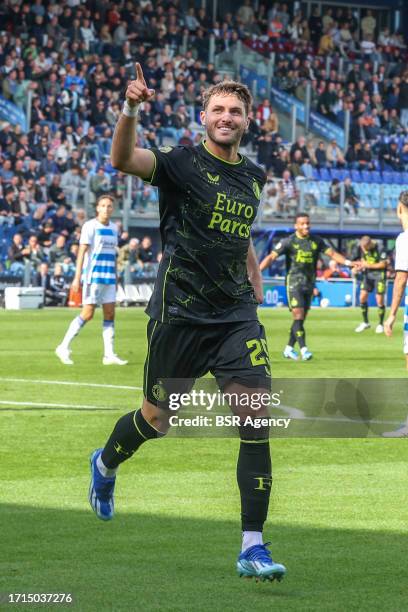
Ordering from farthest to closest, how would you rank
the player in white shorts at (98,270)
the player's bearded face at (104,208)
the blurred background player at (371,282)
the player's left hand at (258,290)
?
the blurred background player at (371,282) → the player in white shorts at (98,270) → the player's bearded face at (104,208) → the player's left hand at (258,290)

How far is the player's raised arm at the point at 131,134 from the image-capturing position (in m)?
5.78

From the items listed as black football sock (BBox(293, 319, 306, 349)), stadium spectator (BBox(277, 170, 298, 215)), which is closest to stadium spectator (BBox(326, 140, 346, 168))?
stadium spectator (BBox(277, 170, 298, 215))

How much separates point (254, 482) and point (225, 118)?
1728 millimetres

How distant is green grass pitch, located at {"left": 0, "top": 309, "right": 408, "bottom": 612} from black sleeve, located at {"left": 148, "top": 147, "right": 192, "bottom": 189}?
70.7 inches

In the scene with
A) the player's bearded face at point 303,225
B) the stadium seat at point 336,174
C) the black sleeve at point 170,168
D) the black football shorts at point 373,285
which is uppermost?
the black sleeve at point 170,168

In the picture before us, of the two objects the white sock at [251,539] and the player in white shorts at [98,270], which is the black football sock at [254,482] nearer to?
the white sock at [251,539]

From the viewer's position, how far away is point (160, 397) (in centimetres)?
676

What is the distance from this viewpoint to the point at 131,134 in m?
5.95

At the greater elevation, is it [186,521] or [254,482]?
[254,482]

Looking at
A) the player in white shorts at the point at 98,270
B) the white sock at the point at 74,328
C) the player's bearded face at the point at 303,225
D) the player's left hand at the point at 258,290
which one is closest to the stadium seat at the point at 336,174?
the player's bearded face at the point at 303,225

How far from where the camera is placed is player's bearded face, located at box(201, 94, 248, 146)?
651 centimetres

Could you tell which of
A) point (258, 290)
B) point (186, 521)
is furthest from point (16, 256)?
point (258, 290)

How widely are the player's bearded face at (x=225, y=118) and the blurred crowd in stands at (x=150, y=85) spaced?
30.2 meters

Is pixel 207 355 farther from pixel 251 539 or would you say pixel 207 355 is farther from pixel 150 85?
pixel 150 85
